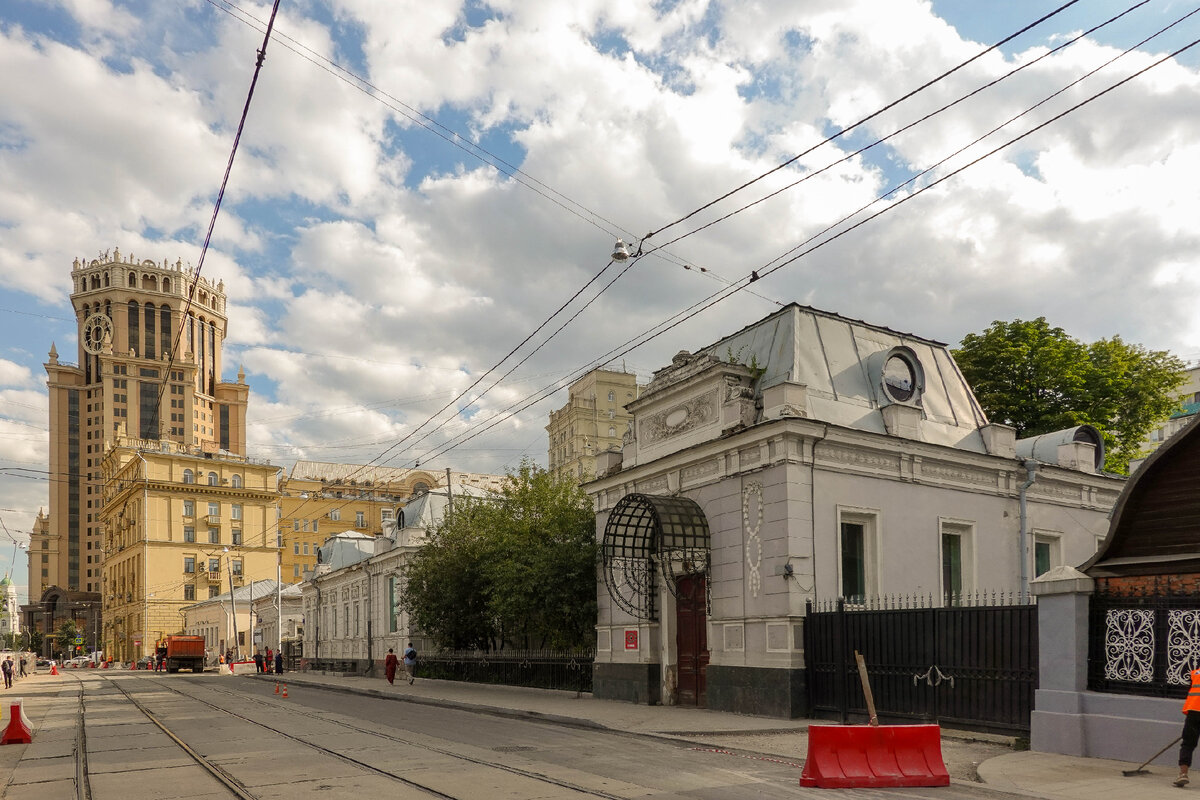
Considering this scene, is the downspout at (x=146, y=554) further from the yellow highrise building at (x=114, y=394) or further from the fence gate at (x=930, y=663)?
the fence gate at (x=930, y=663)

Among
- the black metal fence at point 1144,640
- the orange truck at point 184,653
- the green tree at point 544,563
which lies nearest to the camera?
the black metal fence at point 1144,640

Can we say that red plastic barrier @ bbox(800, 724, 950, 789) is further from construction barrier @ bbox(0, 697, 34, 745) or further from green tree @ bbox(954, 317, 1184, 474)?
green tree @ bbox(954, 317, 1184, 474)

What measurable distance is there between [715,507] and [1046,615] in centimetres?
826

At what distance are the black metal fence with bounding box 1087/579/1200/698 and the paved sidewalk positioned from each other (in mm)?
982

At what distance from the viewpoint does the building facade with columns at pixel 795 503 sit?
18656 mm

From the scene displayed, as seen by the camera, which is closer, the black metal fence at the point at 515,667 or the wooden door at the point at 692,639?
the wooden door at the point at 692,639

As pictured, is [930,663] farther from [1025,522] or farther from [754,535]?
[1025,522]

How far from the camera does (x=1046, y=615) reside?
13047 mm

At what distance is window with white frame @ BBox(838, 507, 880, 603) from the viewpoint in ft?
63.4

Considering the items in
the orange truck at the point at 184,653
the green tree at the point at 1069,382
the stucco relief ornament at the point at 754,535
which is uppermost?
the green tree at the point at 1069,382

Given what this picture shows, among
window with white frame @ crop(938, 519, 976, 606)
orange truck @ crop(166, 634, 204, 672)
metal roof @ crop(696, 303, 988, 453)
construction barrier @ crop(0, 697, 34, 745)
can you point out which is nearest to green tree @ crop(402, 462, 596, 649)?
metal roof @ crop(696, 303, 988, 453)

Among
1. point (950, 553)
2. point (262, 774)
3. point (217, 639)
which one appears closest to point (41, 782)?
point (262, 774)

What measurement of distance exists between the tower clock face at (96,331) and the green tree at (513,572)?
4318 inches

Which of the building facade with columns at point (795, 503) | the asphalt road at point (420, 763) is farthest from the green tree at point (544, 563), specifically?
the asphalt road at point (420, 763)
